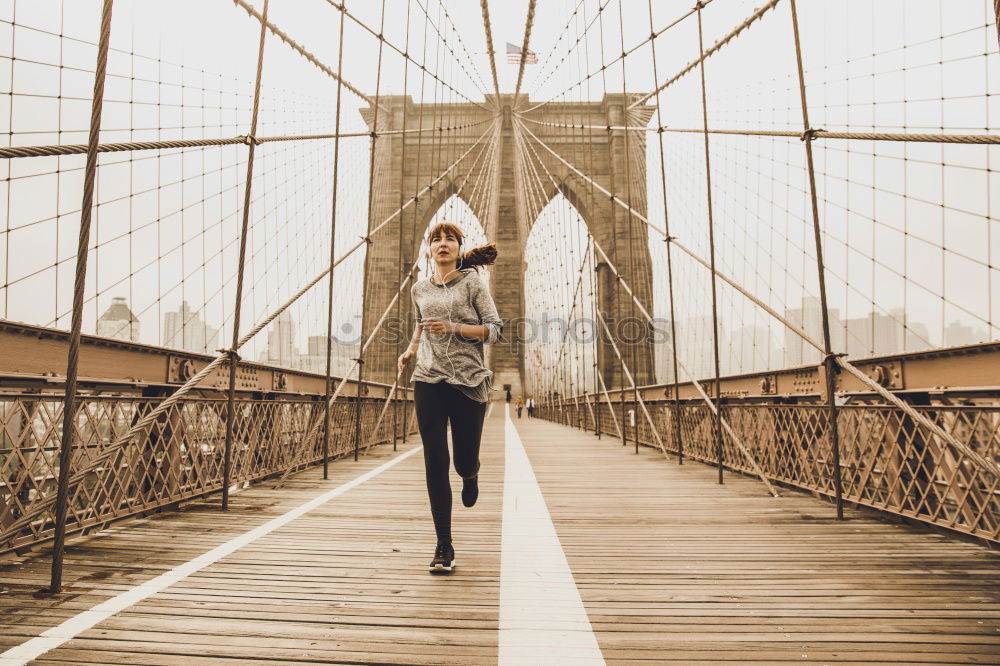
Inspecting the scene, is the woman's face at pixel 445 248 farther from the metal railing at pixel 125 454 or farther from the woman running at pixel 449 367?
the metal railing at pixel 125 454

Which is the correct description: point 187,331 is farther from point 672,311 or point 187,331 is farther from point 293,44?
point 293,44

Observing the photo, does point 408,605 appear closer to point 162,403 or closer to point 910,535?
point 162,403

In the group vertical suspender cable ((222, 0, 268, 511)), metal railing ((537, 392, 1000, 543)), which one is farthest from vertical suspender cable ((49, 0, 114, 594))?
metal railing ((537, 392, 1000, 543))

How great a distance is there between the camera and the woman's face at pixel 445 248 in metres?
1.96

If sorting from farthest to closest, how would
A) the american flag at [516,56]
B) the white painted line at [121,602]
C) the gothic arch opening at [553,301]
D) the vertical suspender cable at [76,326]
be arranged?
the american flag at [516,56] < the gothic arch opening at [553,301] < the vertical suspender cable at [76,326] < the white painted line at [121,602]

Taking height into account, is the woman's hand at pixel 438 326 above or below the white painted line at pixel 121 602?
above

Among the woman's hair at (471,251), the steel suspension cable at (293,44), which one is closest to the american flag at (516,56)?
the steel suspension cable at (293,44)

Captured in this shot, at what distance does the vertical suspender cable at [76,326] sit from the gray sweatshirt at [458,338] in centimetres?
90

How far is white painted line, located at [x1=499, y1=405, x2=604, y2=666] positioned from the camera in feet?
3.87

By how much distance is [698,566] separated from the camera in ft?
6.00

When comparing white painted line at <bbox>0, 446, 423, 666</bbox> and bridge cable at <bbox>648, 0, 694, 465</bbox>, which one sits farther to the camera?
bridge cable at <bbox>648, 0, 694, 465</bbox>

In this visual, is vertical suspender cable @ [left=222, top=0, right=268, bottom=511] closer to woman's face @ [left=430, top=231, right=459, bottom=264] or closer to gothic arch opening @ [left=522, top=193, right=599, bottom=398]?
woman's face @ [left=430, top=231, right=459, bottom=264]

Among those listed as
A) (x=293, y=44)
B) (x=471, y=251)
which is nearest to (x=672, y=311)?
(x=471, y=251)

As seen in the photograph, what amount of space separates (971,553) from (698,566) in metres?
0.93
